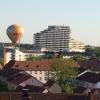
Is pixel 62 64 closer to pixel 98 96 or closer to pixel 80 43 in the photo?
pixel 98 96

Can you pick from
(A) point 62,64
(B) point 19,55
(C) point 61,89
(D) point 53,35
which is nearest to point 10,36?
(A) point 62,64

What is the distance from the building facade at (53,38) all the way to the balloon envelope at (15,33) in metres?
114

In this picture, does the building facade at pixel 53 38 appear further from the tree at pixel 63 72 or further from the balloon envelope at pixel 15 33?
the tree at pixel 63 72

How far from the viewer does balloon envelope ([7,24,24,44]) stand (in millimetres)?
59938

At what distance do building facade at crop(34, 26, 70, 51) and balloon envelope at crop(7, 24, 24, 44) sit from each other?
114 meters

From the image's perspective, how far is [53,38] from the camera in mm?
177750

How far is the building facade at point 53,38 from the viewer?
577 feet

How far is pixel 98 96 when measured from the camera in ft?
65.8

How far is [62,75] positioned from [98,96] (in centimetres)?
3263

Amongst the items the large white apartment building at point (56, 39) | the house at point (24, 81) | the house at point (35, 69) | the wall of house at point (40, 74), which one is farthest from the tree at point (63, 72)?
Result: the large white apartment building at point (56, 39)

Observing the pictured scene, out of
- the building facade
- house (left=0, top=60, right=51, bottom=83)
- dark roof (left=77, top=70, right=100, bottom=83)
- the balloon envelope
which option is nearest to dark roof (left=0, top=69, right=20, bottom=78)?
house (left=0, top=60, right=51, bottom=83)

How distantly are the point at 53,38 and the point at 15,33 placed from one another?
118015 millimetres

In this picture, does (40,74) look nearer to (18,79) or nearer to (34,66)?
(34,66)

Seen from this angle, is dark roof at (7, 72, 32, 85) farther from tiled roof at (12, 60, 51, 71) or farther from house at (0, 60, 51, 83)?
tiled roof at (12, 60, 51, 71)
